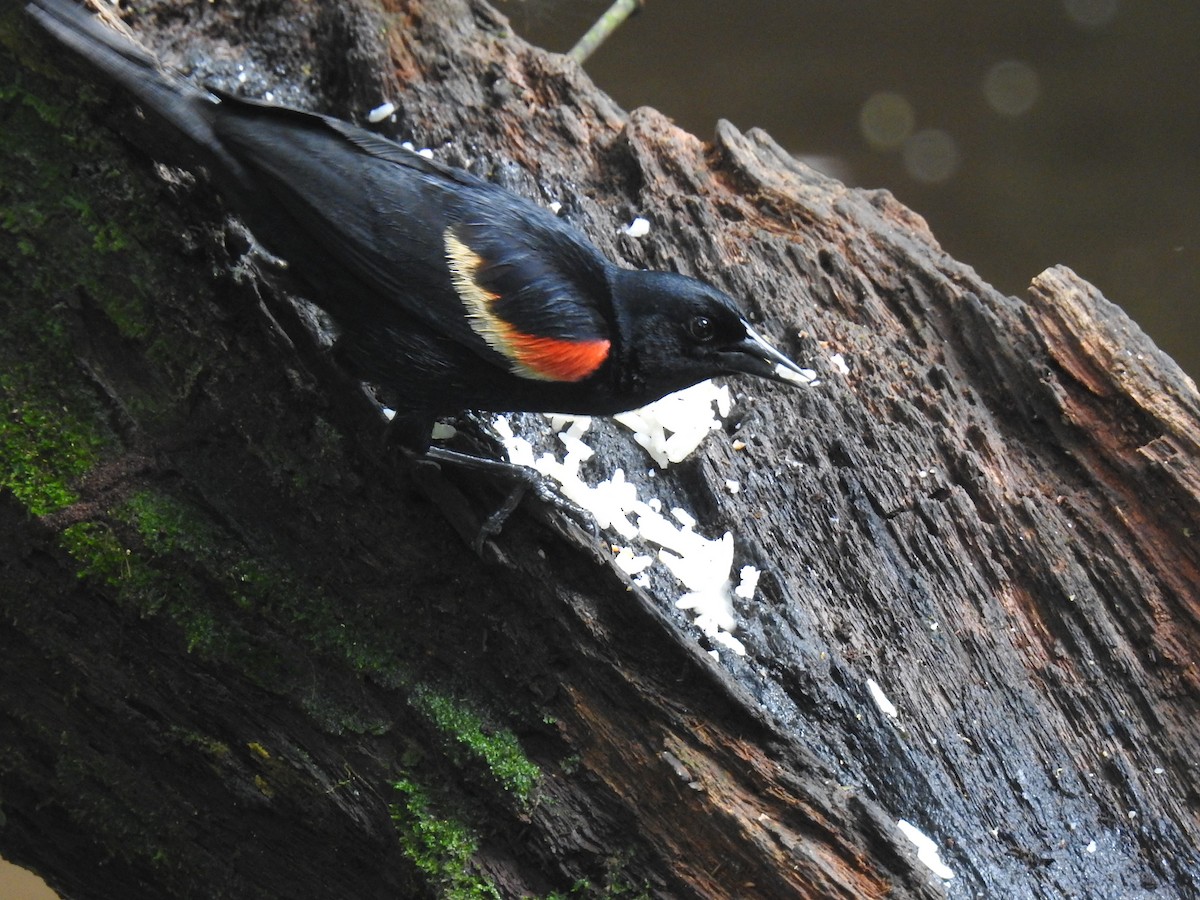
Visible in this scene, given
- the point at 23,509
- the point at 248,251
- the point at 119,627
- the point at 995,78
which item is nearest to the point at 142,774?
the point at 119,627

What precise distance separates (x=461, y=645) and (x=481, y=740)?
0.23m

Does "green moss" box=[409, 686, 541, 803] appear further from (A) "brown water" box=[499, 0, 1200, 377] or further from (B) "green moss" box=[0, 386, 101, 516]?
(A) "brown water" box=[499, 0, 1200, 377]

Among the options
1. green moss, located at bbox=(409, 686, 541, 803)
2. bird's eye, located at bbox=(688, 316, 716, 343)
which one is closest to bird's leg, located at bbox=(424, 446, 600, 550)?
green moss, located at bbox=(409, 686, 541, 803)

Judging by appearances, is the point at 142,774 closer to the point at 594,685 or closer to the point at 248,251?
the point at 594,685

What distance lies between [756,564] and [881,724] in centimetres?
54

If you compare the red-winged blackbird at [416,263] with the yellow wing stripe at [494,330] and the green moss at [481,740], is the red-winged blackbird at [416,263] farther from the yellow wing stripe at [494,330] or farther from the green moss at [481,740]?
the green moss at [481,740]

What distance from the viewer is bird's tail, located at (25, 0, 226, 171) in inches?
87.1

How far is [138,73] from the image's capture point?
2.23 metres

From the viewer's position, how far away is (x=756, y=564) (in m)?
2.78

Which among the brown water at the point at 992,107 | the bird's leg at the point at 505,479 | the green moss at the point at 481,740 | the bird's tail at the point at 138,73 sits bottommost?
the green moss at the point at 481,740

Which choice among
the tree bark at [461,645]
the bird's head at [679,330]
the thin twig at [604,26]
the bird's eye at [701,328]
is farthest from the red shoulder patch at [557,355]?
the thin twig at [604,26]

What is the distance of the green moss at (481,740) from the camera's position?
7.20 ft

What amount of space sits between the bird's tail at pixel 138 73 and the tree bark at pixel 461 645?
0.13m

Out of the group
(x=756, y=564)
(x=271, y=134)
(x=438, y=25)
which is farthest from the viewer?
(x=438, y=25)
